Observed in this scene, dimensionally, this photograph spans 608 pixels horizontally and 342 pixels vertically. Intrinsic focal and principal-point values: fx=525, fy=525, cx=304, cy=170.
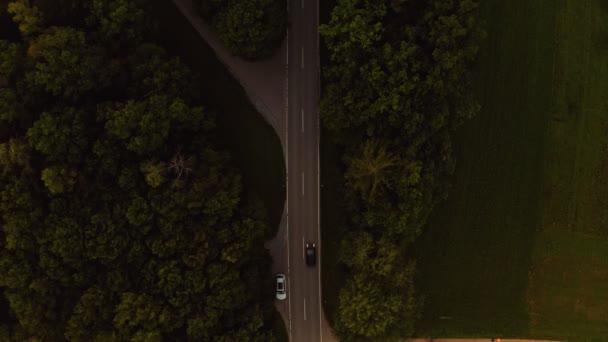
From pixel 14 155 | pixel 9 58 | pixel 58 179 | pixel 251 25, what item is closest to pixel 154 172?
pixel 58 179

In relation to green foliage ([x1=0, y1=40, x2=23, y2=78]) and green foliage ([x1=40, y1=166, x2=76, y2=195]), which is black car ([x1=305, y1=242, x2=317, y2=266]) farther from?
green foliage ([x1=0, y1=40, x2=23, y2=78])

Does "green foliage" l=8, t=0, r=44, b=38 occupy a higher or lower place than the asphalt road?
higher

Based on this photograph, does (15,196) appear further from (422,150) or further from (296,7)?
(422,150)

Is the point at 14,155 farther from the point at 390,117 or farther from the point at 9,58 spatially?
the point at 390,117

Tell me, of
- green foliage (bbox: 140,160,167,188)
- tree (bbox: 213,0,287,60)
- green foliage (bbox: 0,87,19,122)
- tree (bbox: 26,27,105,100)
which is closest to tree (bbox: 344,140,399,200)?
tree (bbox: 213,0,287,60)

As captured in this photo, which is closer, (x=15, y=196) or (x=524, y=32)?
(x=15, y=196)

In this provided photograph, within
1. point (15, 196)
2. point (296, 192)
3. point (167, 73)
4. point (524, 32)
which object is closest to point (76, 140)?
point (15, 196)
